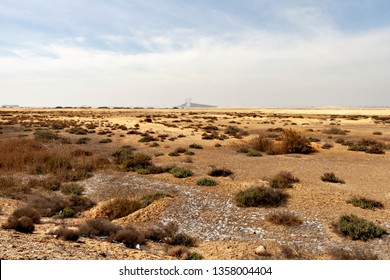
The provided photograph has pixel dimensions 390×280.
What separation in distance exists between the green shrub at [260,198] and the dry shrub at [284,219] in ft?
4.17

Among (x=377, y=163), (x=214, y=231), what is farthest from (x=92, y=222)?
(x=377, y=163)

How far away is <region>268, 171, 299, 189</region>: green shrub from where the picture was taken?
1534 centimetres

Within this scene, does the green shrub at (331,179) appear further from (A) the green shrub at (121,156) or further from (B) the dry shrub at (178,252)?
(A) the green shrub at (121,156)

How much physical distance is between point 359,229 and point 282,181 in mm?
5667

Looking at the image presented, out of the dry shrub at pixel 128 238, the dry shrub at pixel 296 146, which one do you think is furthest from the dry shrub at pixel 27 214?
the dry shrub at pixel 296 146

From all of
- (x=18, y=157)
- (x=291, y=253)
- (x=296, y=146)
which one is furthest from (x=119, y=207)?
(x=296, y=146)

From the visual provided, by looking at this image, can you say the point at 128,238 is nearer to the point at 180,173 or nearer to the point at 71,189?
the point at 71,189

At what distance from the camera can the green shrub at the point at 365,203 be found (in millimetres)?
12704

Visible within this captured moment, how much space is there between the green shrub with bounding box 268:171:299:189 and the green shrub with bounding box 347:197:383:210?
3020mm

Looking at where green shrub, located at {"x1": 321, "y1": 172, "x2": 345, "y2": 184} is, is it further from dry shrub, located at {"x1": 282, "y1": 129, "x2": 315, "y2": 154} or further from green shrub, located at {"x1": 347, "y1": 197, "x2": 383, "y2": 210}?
dry shrub, located at {"x1": 282, "y1": 129, "x2": 315, "y2": 154}

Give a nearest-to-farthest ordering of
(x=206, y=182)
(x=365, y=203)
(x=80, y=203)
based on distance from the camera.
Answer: (x=365, y=203) < (x=80, y=203) < (x=206, y=182)

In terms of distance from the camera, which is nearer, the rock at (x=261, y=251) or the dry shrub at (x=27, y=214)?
the rock at (x=261, y=251)

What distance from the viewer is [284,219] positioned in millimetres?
11586

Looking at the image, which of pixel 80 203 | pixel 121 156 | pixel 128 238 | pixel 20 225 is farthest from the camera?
pixel 121 156
